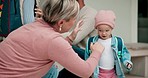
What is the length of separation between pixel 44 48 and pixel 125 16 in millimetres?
A: 2975

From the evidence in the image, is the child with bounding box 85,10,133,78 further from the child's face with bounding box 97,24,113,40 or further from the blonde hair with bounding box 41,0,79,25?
the blonde hair with bounding box 41,0,79,25

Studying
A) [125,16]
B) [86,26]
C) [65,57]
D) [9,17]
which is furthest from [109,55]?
[125,16]

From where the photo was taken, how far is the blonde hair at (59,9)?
1.78 m

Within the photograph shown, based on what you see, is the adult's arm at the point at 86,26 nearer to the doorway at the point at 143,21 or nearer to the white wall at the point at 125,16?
the white wall at the point at 125,16

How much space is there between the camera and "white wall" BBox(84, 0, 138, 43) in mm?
4457

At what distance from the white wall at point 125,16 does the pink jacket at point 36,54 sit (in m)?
Result: 2.59

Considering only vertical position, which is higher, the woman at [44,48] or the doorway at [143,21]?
the woman at [44,48]

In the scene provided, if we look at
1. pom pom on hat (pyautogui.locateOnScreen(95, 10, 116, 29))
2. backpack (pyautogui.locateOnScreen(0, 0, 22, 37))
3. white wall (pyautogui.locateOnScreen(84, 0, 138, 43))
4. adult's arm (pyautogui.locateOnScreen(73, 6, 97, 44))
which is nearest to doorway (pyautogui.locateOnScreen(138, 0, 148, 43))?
white wall (pyautogui.locateOnScreen(84, 0, 138, 43))

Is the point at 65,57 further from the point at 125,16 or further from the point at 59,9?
the point at 125,16

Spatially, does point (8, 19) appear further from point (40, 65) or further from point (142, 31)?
point (142, 31)

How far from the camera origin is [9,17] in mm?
2619

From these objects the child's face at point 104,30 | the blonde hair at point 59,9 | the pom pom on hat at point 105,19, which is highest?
the blonde hair at point 59,9

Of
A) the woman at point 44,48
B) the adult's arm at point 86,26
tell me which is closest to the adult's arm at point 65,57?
the woman at point 44,48

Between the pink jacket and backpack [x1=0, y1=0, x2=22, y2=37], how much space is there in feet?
2.42
